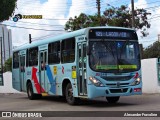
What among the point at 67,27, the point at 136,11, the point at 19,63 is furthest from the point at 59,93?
the point at 67,27

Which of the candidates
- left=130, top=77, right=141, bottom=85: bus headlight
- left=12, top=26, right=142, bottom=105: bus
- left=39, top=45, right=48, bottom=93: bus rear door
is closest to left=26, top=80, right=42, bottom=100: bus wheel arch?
left=39, top=45, right=48, bottom=93: bus rear door

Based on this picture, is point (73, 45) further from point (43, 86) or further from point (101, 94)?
point (43, 86)

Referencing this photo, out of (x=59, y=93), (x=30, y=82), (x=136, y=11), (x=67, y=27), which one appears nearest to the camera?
(x=59, y=93)

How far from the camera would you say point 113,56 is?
50.5ft

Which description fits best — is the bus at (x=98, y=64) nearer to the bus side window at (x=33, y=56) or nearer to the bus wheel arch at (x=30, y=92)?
the bus side window at (x=33, y=56)

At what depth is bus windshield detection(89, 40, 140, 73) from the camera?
49.9ft

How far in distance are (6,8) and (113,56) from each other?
4764 millimetres

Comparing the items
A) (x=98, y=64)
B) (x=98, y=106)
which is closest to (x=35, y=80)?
(x=98, y=106)

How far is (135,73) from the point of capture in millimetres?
15727

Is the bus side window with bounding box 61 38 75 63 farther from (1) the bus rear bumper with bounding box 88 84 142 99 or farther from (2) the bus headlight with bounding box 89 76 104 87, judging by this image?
(1) the bus rear bumper with bounding box 88 84 142 99

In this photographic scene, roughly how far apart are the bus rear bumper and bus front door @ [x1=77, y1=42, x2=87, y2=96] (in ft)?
1.71

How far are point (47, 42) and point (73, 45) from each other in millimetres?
3121

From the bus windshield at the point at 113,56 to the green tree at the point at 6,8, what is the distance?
3.58 metres

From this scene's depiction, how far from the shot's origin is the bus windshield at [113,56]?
15.2 metres
